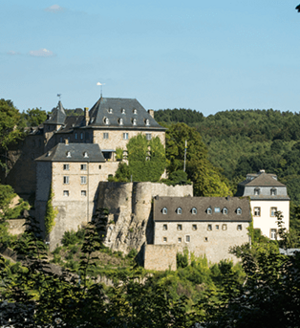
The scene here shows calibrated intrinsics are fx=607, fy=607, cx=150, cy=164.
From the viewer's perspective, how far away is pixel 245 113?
6270 inches

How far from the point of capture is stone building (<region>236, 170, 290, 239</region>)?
5744 centimetres

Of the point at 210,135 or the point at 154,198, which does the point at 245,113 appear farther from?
the point at 154,198

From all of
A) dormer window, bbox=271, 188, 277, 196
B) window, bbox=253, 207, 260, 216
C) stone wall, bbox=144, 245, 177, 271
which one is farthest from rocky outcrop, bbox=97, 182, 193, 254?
dormer window, bbox=271, 188, 277, 196

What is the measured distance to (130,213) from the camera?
182 ft

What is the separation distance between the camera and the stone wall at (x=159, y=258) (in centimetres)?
5228

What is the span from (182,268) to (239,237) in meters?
6.07

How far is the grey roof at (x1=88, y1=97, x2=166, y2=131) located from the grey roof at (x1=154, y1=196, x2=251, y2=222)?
10174 mm

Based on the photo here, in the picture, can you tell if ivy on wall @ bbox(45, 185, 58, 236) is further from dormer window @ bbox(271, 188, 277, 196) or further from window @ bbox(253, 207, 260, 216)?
dormer window @ bbox(271, 188, 277, 196)

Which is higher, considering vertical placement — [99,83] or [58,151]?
[99,83]

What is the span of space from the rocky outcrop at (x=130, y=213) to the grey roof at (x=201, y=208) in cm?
105

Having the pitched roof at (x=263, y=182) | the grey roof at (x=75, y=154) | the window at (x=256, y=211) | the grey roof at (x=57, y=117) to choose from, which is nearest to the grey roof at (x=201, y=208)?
the window at (x=256, y=211)

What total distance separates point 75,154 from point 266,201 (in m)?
18.9

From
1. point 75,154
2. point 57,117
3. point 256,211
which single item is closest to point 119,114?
point 75,154

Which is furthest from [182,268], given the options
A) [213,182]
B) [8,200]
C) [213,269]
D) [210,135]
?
[210,135]
